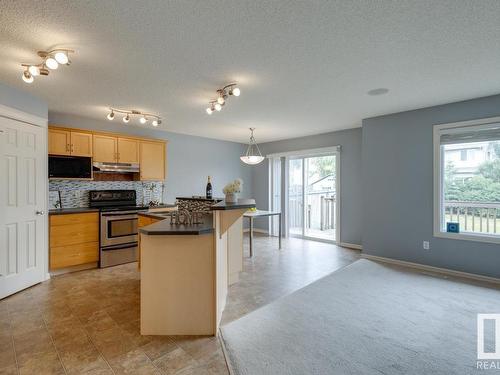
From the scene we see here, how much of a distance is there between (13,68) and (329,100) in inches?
145

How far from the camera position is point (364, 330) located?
2.39 m

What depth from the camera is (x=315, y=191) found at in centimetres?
659

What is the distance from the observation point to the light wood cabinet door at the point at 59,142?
4098 mm

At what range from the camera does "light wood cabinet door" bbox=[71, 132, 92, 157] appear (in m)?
4.31

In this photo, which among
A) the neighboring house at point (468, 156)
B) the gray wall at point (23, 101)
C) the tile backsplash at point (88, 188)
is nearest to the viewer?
the gray wall at point (23, 101)

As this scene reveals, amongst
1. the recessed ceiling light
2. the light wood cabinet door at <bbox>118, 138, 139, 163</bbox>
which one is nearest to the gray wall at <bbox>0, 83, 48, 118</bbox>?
the light wood cabinet door at <bbox>118, 138, 139, 163</bbox>

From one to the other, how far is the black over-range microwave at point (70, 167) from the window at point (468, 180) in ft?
18.1

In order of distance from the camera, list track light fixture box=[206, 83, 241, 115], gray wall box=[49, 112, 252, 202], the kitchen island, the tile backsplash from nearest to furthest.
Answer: the kitchen island < track light fixture box=[206, 83, 241, 115] < the tile backsplash < gray wall box=[49, 112, 252, 202]

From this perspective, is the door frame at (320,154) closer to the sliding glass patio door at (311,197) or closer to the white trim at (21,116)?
the sliding glass patio door at (311,197)

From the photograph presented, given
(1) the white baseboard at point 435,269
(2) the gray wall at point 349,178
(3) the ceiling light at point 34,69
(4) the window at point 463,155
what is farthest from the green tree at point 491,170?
(3) the ceiling light at point 34,69

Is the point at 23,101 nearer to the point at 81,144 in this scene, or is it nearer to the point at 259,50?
the point at 81,144

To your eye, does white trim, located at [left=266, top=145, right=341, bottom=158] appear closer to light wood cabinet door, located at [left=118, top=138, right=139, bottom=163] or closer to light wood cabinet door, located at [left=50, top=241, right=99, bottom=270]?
light wood cabinet door, located at [left=118, top=138, right=139, bottom=163]

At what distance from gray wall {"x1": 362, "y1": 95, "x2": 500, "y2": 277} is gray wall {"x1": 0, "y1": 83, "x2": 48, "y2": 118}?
507 centimetres

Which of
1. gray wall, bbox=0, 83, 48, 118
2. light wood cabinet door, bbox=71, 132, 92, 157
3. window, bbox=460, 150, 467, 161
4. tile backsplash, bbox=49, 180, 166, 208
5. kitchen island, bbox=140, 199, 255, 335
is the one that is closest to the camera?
kitchen island, bbox=140, 199, 255, 335
